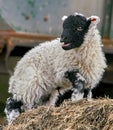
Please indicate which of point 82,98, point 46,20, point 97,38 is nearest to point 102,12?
point 46,20

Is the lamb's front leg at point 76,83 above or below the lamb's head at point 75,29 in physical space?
below

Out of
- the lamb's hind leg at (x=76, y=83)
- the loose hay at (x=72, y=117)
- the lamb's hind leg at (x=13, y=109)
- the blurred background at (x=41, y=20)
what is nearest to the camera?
the loose hay at (x=72, y=117)

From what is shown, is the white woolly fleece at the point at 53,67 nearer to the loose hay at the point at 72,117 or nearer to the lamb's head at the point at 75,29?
the lamb's head at the point at 75,29

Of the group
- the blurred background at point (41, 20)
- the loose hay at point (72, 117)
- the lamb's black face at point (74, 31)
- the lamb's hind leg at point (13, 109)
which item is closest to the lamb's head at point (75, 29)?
the lamb's black face at point (74, 31)

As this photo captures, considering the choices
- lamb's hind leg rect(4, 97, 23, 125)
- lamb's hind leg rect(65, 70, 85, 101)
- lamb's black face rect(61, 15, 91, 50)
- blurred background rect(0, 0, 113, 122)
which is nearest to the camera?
lamb's black face rect(61, 15, 91, 50)

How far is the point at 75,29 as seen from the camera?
25.3 feet

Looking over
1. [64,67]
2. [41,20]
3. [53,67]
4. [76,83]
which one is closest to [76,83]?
[76,83]

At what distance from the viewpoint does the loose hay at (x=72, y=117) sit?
21.6ft

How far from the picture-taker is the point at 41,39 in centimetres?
943

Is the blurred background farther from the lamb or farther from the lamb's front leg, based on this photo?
the lamb's front leg

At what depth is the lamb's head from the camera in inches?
301

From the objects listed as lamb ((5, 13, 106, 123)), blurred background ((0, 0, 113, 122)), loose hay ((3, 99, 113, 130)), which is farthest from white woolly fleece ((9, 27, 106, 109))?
blurred background ((0, 0, 113, 122))

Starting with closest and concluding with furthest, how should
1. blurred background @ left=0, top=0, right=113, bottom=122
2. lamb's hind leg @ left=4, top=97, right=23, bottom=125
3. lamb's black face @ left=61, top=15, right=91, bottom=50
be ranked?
lamb's black face @ left=61, top=15, right=91, bottom=50, lamb's hind leg @ left=4, top=97, right=23, bottom=125, blurred background @ left=0, top=0, right=113, bottom=122

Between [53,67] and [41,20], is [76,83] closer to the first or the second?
[53,67]
